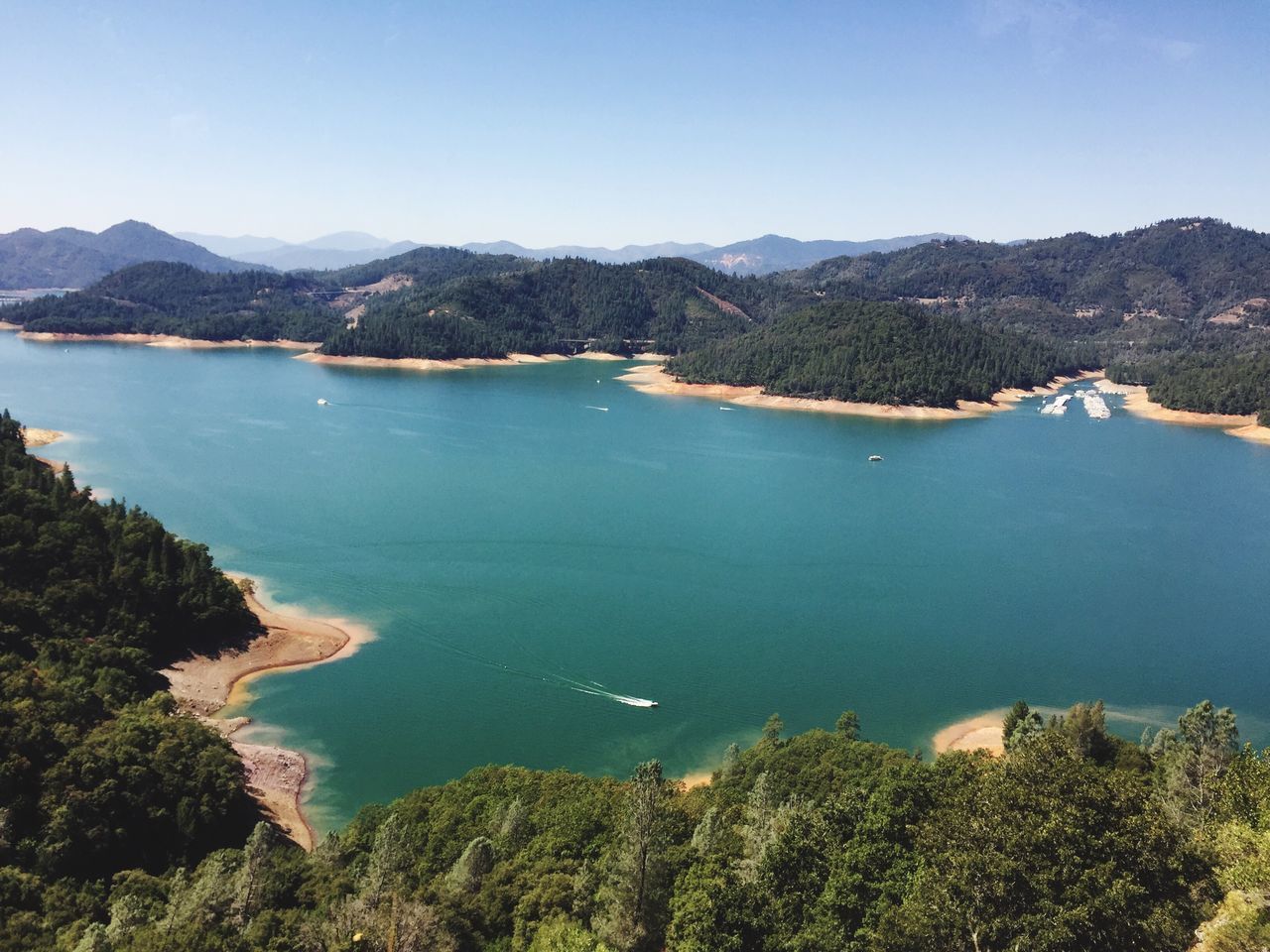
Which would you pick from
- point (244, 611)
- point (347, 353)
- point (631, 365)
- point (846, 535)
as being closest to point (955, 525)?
point (846, 535)

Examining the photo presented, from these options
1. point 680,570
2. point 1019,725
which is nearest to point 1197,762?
point 1019,725

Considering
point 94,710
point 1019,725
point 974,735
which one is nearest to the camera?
point 94,710

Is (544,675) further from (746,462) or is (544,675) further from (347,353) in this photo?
(347,353)

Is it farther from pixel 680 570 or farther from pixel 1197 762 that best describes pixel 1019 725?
pixel 680 570

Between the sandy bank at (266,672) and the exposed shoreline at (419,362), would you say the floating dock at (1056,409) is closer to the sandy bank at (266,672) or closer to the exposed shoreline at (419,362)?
the exposed shoreline at (419,362)

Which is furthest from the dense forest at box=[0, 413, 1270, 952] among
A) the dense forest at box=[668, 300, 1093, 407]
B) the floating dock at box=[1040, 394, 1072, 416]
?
the floating dock at box=[1040, 394, 1072, 416]
